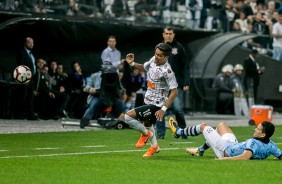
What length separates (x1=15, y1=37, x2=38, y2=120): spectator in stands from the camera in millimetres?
25969

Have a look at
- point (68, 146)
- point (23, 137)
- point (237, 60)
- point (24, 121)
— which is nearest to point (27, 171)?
point (68, 146)

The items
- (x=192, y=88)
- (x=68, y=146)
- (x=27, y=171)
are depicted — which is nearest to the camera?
(x=27, y=171)

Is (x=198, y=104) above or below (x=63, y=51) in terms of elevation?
below

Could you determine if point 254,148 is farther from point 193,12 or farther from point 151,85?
point 193,12

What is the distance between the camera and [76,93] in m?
28.8

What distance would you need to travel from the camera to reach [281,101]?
37.1 meters

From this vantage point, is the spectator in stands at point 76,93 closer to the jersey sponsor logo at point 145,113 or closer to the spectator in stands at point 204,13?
the spectator in stands at point 204,13

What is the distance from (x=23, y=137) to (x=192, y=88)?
13.3 metres

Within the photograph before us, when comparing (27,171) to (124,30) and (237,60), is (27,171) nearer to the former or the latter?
(124,30)

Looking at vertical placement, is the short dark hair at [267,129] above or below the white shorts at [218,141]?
above

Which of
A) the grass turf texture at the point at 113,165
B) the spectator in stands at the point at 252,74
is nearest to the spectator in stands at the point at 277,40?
the spectator in stands at the point at 252,74

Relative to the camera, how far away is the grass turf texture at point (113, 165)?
41.7ft

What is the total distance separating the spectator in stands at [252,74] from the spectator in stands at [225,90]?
596 mm

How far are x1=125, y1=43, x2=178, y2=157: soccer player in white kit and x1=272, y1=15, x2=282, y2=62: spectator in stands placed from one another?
66.5ft
